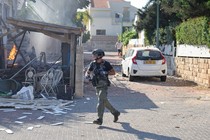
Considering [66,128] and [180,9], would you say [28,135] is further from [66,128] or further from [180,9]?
[180,9]

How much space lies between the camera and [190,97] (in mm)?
13602

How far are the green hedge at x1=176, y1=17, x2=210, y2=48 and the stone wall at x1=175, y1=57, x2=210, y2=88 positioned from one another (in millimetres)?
808

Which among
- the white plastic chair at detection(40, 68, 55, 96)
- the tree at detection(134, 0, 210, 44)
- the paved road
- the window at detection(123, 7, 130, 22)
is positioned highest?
the window at detection(123, 7, 130, 22)

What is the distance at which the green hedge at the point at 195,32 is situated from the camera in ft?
55.9

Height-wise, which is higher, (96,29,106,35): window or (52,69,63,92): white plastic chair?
(96,29,106,35): window

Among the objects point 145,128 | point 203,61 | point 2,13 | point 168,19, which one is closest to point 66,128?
point 145,128

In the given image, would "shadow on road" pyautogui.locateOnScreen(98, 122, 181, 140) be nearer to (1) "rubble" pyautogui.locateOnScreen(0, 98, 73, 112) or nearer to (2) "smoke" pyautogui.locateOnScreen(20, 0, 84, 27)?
(1) "rubble" pyautogui.locateOnScreen(0, 98, 73, 112)

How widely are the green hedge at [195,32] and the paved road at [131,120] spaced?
3.55 meters

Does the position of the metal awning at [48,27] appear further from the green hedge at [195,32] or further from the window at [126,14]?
the window at [126,14]

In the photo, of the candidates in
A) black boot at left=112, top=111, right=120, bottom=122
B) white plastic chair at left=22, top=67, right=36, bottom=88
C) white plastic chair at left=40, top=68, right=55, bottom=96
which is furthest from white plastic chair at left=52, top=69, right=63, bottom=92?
black boot at left=112, top=111, right=120, bottom=122

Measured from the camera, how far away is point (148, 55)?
18734 millimetres

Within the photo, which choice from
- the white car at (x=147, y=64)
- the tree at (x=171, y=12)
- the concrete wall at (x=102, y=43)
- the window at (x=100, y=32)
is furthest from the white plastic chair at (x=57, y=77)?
the window at (x=100, y=32)

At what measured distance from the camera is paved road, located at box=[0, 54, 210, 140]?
7910 mm

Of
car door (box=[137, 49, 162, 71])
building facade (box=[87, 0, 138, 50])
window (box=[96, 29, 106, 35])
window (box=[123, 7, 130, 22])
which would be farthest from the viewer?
window (box=[123, 7, 130, 22])
